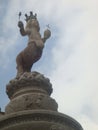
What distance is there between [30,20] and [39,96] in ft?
12.4

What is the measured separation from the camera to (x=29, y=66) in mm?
13617

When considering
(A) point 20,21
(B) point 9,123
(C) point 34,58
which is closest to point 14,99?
(B) point 9,123

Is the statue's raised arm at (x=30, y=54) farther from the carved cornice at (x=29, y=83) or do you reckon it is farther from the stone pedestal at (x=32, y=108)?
the stone pedestal at (x=32, y=108)

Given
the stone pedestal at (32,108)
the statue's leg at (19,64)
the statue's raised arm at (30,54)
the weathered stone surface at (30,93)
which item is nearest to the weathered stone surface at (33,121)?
the stone pedestal at (32,108)

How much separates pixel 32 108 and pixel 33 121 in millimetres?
697

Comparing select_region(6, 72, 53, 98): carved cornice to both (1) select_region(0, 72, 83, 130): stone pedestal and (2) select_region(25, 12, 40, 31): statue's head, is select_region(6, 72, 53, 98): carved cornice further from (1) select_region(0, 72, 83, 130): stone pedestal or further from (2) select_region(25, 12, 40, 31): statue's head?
(2) select_region(25, 12, 40, 31): statue's head

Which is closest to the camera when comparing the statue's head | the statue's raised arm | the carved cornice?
the carved cornice

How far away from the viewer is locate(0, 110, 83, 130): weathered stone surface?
10.9 metres

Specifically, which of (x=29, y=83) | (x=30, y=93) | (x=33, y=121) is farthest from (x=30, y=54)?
(x=33, y=121)

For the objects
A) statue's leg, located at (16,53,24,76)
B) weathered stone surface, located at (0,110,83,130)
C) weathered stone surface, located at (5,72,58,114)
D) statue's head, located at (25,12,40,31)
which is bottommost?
weathered stone surface, located at (0,110,83,130)

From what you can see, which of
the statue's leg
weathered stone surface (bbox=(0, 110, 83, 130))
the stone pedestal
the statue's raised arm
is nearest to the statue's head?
the statue's raised arm

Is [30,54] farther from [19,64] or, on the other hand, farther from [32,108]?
[32,108]

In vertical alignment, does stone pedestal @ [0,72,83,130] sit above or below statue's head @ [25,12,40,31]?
below

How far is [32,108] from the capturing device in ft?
38.0
